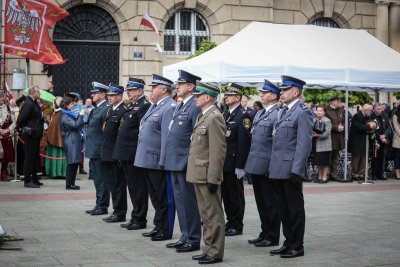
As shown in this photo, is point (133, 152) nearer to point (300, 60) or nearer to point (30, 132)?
point (30, 132)

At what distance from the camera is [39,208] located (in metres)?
13.4

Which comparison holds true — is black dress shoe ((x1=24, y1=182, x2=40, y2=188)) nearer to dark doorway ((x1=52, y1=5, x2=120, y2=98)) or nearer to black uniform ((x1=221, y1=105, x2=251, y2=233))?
black uniform ((x1=221, y1=105, x2=251, y2=233))

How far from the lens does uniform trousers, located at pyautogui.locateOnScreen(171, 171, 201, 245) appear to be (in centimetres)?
955

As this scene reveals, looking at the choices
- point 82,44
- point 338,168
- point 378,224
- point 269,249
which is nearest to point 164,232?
point 269,249

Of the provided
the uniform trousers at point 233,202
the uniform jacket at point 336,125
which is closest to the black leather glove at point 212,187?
the uniform trousers at point 233,202

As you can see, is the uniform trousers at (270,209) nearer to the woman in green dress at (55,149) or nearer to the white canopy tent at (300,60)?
the white canopy tent at (300,60)

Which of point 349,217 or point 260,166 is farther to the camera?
point 349,217

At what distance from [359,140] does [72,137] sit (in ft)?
24.8

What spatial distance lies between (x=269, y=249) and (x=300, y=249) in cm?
67

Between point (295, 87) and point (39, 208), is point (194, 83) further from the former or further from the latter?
point (39, 208)

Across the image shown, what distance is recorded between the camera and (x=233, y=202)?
11.0 m

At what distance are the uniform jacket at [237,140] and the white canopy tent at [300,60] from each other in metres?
6.75

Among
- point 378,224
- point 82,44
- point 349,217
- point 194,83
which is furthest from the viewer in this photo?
point 82,44

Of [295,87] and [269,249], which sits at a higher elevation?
[295,87]
